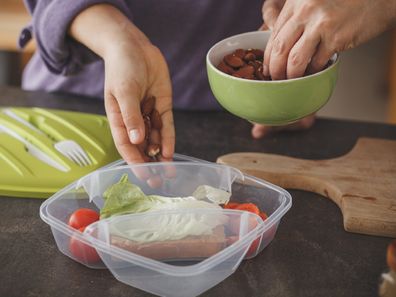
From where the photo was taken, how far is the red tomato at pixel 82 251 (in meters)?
0.84

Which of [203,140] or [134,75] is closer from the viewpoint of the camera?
[134,75]

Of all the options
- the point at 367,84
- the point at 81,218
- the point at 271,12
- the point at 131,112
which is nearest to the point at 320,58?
the point at 271,12

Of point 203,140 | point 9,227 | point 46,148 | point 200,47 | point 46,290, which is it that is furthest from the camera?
point 200,47

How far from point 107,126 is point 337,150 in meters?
0.42

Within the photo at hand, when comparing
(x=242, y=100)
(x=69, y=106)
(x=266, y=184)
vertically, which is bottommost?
(x=69, y=106)

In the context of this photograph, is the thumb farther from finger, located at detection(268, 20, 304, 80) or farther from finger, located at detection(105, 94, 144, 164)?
finger, located at detection(105, 94, 144, 164)

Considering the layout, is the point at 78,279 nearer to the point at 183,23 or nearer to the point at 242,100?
the point at 242,100

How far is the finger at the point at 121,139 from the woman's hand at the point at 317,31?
0.24 metres

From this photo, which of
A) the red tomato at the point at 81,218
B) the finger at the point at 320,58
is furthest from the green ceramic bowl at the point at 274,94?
the red tomato at the point at 81,218

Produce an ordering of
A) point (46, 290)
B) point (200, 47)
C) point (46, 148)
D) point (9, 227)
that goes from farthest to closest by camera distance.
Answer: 1. point (200, 47)
2. point (46, 148)
3. point (9, 227)
4. point (46, 290)

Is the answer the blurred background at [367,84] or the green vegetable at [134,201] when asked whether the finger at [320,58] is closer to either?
the green vegetable at [134,201]

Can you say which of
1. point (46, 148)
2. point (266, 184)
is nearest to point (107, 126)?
point (46, 148)

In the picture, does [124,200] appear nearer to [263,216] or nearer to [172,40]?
[263,216]

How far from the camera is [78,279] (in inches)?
32.9
